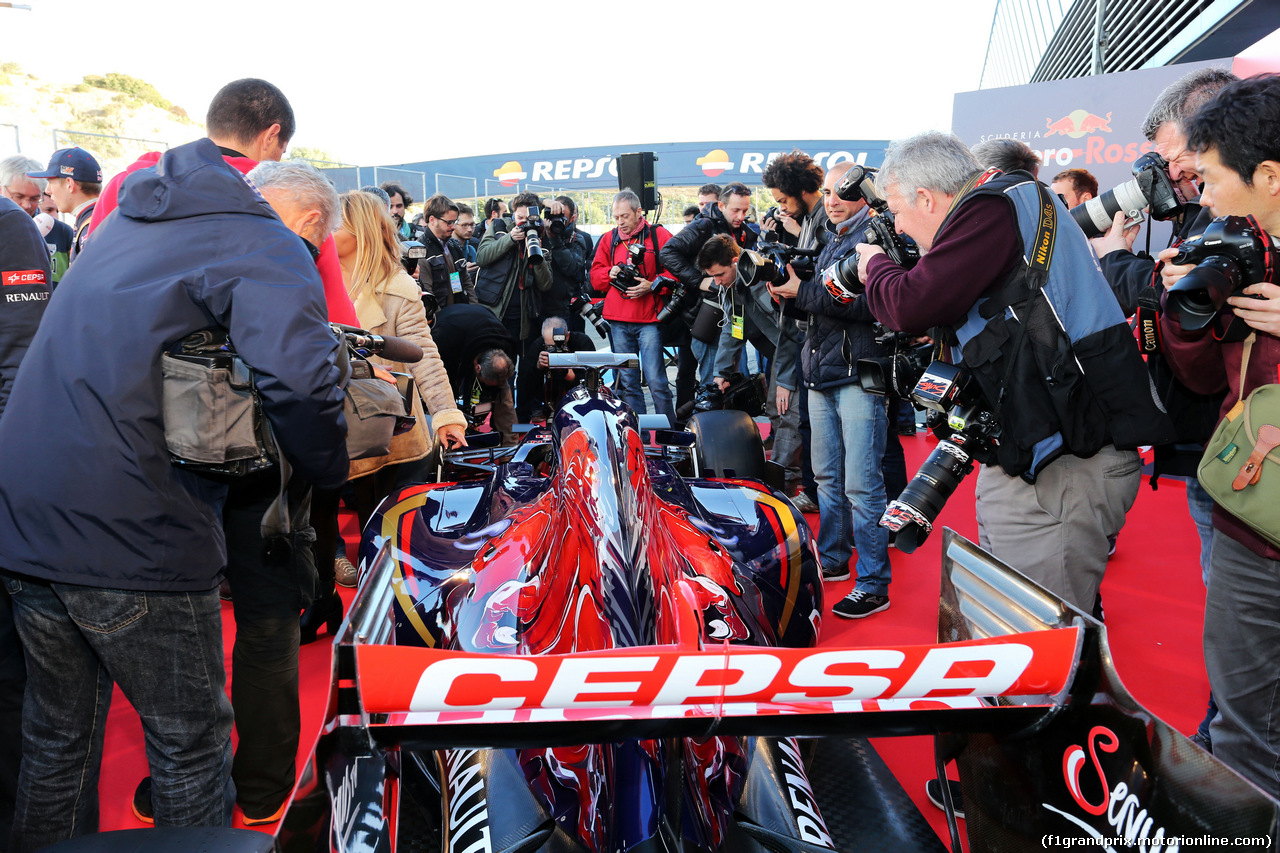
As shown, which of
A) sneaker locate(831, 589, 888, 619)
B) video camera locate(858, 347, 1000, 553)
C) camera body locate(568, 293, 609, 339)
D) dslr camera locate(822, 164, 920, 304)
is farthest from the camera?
camera body locate(568, 293, 609, 339)

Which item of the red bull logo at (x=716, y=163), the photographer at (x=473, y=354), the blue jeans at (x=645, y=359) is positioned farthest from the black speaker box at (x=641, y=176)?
the red bull logo at (x=716, y=163)

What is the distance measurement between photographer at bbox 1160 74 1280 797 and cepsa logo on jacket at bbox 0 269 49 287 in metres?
3.54

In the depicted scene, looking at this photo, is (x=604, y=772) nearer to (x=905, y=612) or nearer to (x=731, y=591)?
(x=731, y=591)

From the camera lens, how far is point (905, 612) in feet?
13.5

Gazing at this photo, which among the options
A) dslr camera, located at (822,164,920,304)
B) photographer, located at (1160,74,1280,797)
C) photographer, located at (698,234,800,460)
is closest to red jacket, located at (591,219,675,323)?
photographer, located at (698,234,800,460)

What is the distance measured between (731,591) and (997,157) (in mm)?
2032

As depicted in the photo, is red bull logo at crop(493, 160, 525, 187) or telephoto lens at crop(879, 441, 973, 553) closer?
telephoto lens at crop(879, 441, 973, 553)

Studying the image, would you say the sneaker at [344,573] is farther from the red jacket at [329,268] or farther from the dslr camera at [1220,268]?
the dslr camera at [1220,268]

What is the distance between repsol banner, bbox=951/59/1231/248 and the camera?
6.99m

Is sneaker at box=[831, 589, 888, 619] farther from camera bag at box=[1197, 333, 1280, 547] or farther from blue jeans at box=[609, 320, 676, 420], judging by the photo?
blue jeans at box=[609, 320, 676, 420]

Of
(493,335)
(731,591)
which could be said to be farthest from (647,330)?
(731,591)

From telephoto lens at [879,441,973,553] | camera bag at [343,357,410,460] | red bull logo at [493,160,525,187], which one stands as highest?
red bull logo at [493,160,525,187]

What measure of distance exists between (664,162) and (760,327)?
23.0 metres

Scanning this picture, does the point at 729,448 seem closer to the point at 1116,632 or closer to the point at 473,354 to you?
the point at 1116,632
